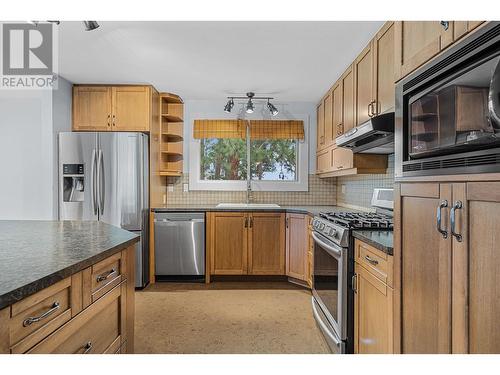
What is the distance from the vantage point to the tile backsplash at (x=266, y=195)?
4398 millimetres

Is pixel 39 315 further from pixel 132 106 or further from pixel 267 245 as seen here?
pixel 132 106

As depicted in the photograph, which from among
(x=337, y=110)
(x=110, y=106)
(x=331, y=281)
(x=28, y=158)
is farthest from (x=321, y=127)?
(x=28, y=158)

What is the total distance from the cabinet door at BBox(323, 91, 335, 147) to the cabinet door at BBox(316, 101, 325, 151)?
12 cm

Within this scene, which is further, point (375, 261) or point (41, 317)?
point (375, 261)

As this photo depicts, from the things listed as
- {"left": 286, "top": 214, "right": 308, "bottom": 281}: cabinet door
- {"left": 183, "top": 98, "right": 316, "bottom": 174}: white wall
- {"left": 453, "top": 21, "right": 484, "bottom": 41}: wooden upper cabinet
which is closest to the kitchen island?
{"left": 453, "top": 21, "right": 484, "bottom": 41}: wooden upper cabinet

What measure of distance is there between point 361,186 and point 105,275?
2857 millimetres

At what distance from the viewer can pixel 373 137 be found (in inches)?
91.6

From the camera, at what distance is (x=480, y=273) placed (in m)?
0.97

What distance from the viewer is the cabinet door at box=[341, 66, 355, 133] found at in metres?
2.87

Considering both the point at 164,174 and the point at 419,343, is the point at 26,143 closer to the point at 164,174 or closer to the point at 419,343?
the point at 164,174

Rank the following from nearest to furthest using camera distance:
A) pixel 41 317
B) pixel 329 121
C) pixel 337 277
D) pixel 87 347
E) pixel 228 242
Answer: pixel 41 317, pixel 87 347, pixel 337 277, pixel 329 121, pixel 228 242

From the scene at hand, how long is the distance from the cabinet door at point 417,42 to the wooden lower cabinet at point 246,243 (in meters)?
2.48

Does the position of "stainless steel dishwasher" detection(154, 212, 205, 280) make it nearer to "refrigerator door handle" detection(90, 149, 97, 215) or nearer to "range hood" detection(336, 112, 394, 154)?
"refrigerator door handle" detection(90, 149, 97, 215)
